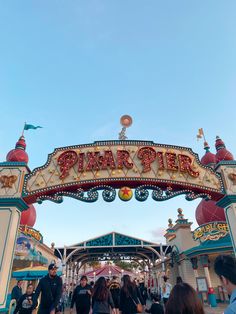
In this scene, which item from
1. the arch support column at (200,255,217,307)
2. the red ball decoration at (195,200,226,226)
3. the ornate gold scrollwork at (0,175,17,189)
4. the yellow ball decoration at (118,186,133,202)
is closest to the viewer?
the ornate gold scrollwork at (0,175,17,189)

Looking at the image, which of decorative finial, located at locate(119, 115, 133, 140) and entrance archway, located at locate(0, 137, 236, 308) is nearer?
entrance archway, located at locate(0, 137, 236, 308)

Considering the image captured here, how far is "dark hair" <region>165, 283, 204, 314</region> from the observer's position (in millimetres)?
1933

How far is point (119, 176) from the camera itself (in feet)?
26.5

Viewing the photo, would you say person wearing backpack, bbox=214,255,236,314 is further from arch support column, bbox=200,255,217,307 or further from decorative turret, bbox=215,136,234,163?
arch support column, bbox=200,255,217,307

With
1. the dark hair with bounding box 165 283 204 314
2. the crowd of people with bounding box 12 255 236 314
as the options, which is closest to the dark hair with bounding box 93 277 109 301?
the crowd of people with bounding box 12 255 236 314

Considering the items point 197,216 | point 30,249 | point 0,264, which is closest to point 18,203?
point 0,264

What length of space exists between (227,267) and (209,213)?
66.2ft

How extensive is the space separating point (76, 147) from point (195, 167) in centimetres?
452

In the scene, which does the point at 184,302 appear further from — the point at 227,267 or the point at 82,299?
the point at 82,299

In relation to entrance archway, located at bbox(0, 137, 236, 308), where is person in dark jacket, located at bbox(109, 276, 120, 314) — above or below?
below

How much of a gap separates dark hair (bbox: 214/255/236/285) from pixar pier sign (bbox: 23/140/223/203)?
5.49 meters

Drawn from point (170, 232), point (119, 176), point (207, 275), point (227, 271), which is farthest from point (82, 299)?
point (170, 232)

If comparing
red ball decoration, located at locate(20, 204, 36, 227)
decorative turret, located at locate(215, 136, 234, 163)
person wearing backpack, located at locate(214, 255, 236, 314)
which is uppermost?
red ball decoration, located at locate(20, 204, 36, 227)

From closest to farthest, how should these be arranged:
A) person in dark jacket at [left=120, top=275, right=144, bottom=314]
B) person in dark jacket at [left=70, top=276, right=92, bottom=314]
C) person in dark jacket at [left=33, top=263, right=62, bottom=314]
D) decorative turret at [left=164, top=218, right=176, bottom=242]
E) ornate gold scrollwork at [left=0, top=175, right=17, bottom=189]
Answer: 1. person in dark jacket at [left=33, top=263, right=62, bottom=314]
2. person in dark jacket at [left=120, top=275, right=144, bottom=314]
3. person in dark jacket at [left=70, top=276, right=92, bottom=314]
4. ornate gold scrollwork at [left=0, top=175, right=17, bottom=189]
5. decorative turret at [left=164, top=218, right=176, bottom=242]
